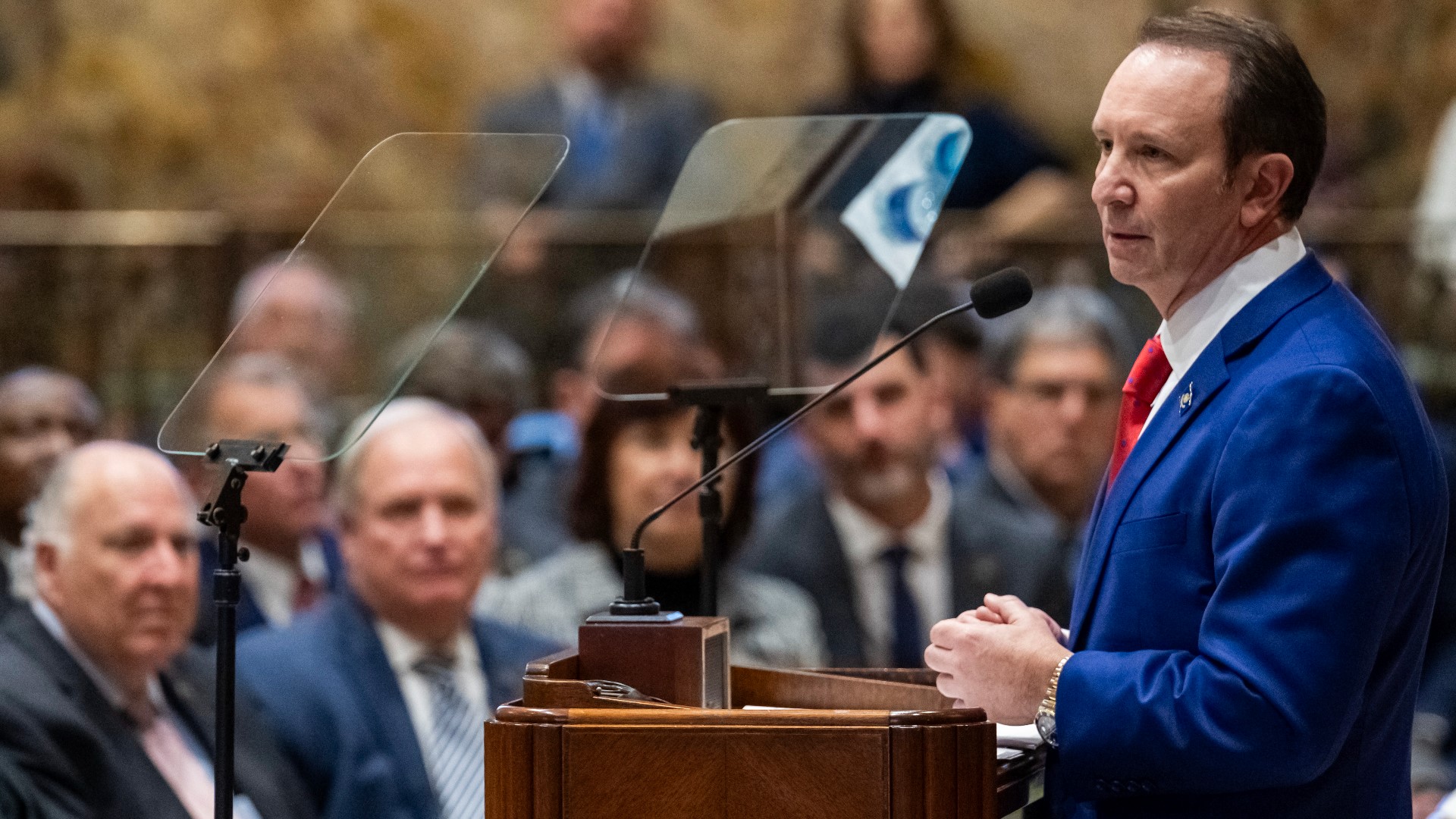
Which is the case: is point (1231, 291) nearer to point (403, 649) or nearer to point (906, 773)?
point (906, 773)

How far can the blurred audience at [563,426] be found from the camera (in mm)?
4922

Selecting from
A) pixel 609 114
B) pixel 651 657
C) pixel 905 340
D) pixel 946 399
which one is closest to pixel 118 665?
pixel 651 657

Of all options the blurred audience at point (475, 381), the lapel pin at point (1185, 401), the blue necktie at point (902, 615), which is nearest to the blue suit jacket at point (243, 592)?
the blurred audience at point (475, 381)

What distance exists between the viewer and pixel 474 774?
4.09 metres

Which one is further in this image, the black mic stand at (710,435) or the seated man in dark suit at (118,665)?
the seated man in dark suit at (118,665)

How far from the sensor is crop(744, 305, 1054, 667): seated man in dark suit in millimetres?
5012

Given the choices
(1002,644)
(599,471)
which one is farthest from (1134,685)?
(599,471)

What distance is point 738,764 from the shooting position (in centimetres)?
202

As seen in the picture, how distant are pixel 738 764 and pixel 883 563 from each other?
3.10m

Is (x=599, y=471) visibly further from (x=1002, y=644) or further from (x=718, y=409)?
(x=1002, y=644)

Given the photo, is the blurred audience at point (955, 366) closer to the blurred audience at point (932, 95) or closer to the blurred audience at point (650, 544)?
the blurred audience at point (650, 544)

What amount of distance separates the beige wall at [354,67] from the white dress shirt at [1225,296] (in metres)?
6.01

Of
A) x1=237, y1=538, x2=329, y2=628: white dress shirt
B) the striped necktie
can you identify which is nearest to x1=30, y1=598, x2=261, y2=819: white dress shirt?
the striped necktie

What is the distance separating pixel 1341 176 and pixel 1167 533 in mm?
5952
